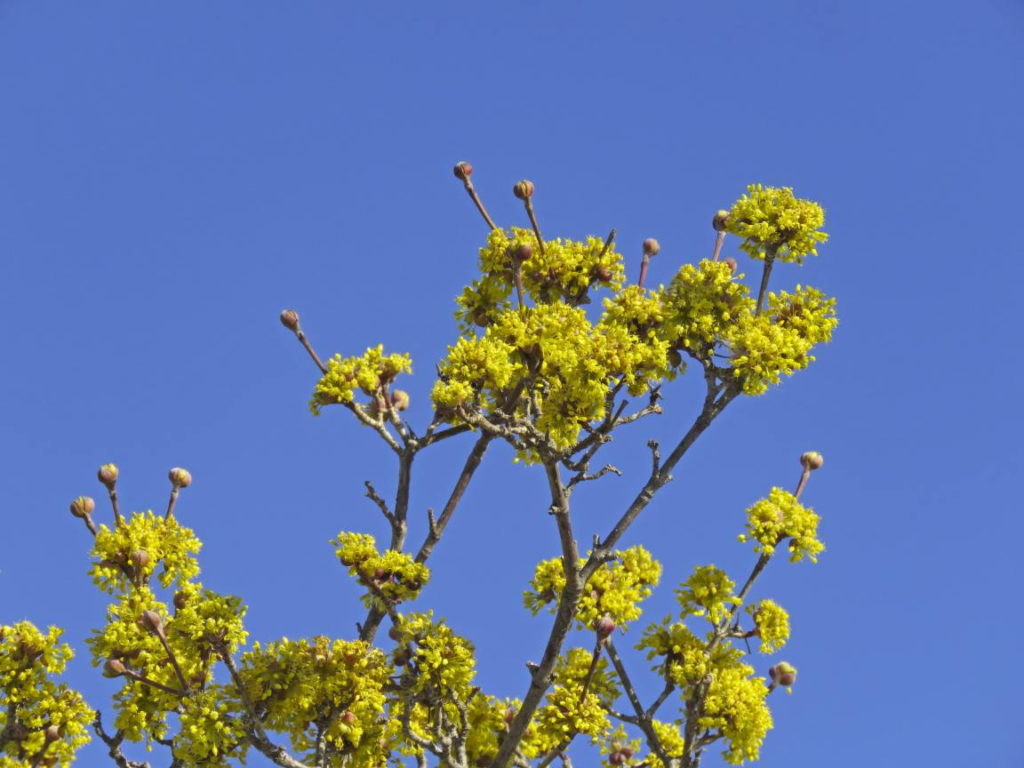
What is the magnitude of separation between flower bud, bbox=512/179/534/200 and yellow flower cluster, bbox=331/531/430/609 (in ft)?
9.46

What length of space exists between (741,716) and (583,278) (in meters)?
3.78

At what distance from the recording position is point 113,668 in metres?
8.57

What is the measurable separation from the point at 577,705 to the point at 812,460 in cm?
270

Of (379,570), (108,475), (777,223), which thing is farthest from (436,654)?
(777,223)

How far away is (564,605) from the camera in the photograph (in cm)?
898

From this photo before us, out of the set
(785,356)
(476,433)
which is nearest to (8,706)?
(476,433)

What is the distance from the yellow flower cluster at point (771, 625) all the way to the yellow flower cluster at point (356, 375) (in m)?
3.39

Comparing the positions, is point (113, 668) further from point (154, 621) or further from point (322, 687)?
point (322, 687)

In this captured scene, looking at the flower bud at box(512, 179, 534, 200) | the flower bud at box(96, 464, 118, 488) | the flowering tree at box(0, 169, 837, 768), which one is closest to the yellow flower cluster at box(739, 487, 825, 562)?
the flowering tree at box(0, 169, 837, 768)

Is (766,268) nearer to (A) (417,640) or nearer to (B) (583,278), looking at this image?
(B) (583,278)

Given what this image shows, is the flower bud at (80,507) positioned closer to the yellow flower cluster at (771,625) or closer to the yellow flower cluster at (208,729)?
the yellow flower cluster at (208,729)

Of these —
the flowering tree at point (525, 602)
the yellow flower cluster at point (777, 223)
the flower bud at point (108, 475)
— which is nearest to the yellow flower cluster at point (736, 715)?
the flowering tree at point (525, 602)

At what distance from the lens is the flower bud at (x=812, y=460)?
384 inches

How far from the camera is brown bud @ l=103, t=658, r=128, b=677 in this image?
332 inches
